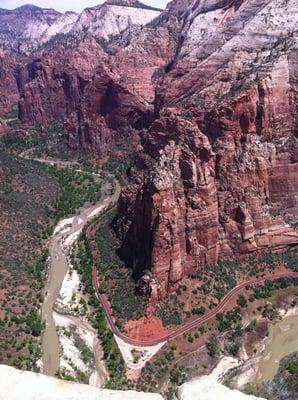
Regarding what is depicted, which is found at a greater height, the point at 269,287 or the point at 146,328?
the point at 269,287

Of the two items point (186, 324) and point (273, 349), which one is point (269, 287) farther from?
point (186, 324)

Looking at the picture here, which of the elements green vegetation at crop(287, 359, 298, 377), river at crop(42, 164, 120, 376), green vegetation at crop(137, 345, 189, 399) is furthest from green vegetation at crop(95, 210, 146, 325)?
green vegetation at crop(287, 359, 298, 377)

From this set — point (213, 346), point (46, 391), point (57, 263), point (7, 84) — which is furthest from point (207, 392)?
point (7, 84)

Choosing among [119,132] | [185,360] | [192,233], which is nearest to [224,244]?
[192,233]

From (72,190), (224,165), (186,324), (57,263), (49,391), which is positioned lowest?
(186,324)

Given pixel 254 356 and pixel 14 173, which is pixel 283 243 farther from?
pixel 14 173

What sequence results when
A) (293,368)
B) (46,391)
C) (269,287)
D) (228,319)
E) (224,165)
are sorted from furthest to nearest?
(224,165) → (269,287) → (228,319) → (293,368) → (46,391)

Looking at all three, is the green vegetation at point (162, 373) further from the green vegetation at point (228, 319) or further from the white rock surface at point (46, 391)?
the white rock surface at point (46, 391)

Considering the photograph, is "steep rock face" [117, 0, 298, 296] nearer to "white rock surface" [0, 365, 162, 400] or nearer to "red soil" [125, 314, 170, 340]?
"red soil" [125, 314, 170, 340]
